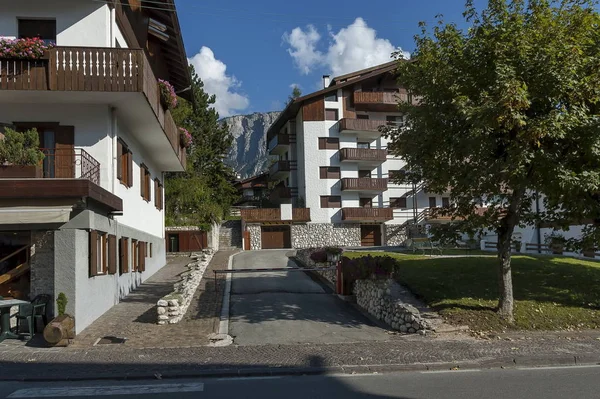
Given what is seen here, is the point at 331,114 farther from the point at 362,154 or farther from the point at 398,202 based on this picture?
the point at 398,202

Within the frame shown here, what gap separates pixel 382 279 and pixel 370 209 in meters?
32.4

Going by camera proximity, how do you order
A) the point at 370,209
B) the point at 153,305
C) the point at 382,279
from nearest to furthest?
1. the point at 382,279
2. the point at 153,305
3. the point at 370,209

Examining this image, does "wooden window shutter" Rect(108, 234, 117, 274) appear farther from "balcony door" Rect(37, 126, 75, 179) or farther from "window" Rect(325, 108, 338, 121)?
"window" Rect(325, 108, 338, 121)

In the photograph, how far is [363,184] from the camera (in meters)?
45.7

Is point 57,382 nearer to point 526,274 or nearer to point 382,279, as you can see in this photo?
point 382,279

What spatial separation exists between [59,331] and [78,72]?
6.53 m

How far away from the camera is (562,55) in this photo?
32.5 feet

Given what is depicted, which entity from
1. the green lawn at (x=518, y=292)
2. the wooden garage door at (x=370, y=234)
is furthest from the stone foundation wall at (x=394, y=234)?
the green lawn at (x=518, y=292)

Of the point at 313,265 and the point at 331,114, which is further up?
the point at 331,114

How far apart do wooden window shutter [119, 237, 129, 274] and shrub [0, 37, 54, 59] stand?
5.81 metres

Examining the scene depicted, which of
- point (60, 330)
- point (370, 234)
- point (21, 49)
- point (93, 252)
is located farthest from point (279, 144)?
point (60, 330)

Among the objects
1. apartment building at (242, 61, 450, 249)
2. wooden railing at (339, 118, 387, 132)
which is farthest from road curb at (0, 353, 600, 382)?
wooden railing at (339, 118, 387, 132)

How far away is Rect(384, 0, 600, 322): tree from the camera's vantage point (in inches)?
385

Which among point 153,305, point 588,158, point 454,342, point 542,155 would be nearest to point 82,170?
point 153,305
